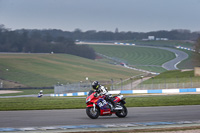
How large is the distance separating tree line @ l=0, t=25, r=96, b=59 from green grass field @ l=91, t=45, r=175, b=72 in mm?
11241

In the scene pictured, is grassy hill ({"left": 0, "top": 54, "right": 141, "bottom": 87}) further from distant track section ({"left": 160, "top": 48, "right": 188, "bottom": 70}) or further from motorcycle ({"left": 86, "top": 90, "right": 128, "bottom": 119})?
motorcycle ({"left": 86, "top": 90, "right": 128, "bottom": 119})

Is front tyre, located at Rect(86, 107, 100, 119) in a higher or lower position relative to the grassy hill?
lower

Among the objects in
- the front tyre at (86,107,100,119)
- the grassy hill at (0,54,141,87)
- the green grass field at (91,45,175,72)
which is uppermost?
the green grass field at (91,45,175,72)

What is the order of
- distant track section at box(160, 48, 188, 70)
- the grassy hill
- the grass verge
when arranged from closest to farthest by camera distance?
1. the grass verge
2. the grassy hill
3. distant track section at box(160, 48, 188, 70)

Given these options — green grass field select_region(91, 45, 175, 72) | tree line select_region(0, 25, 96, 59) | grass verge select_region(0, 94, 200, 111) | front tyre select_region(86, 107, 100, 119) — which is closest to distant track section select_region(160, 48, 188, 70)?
green grass field select_region(91, 45, 175, 72)

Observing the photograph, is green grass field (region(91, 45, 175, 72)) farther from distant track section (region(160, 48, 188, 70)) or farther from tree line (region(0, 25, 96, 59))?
tree line (region(0, 25, 96, 59))

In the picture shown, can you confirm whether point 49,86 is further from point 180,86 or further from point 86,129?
point 86,129

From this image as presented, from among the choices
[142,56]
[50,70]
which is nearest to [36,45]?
[142,56]

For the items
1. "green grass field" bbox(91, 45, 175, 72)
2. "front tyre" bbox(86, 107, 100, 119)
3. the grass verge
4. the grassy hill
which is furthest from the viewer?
"green grass field" bbox(91, 45, 175, 72)

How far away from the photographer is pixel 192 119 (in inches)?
643

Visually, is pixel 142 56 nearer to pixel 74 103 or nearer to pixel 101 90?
pixel 74 103

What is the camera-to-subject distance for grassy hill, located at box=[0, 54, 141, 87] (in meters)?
107

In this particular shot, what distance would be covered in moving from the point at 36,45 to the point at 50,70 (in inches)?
2193

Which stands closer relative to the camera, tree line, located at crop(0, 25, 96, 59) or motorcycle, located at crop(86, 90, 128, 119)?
motorcycle, located at crop(86, 90, 128, 119)
